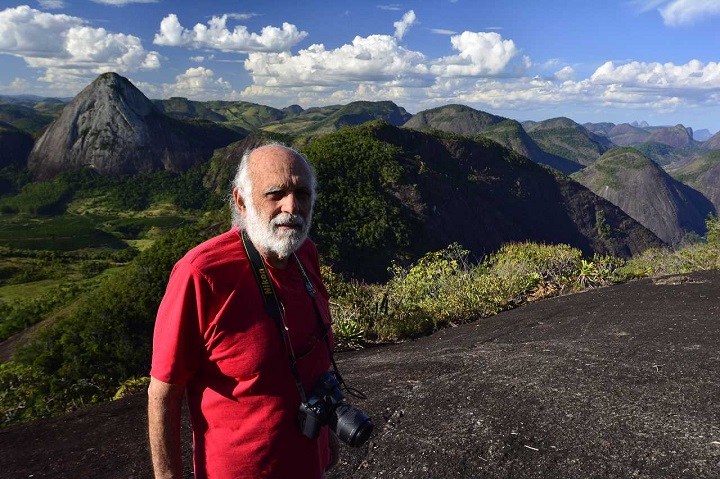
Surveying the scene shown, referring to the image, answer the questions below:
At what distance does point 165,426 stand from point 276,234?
0.82m

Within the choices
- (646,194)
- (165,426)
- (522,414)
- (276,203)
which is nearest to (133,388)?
(522,414)

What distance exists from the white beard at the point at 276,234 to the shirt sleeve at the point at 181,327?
316mm

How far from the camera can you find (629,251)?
9769 cm

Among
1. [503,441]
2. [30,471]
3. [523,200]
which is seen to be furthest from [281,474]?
[523,200]

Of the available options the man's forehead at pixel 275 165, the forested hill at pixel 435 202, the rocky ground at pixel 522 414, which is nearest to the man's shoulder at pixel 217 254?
the man's forehead at pixel 275 165

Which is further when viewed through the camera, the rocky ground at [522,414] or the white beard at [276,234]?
the rocky ground at [522,414]

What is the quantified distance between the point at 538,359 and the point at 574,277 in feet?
19.0

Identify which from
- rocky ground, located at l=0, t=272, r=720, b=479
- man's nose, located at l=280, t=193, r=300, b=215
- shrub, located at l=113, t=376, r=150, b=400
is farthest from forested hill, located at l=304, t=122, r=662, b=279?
man's nose, located at l=280, t=193, r=300, b=215

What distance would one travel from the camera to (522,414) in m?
4.20

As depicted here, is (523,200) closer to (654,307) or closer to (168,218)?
(168,218)

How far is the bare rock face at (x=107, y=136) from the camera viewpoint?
139000 mm

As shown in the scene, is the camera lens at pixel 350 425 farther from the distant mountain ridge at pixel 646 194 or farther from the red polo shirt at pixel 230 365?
the distant mountain ridge at pixel 646 194

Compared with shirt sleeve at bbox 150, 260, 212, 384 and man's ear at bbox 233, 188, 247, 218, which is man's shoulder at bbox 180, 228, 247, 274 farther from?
man's ear at bbox 233, 188, 247, 218

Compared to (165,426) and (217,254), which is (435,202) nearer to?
(217,254)
